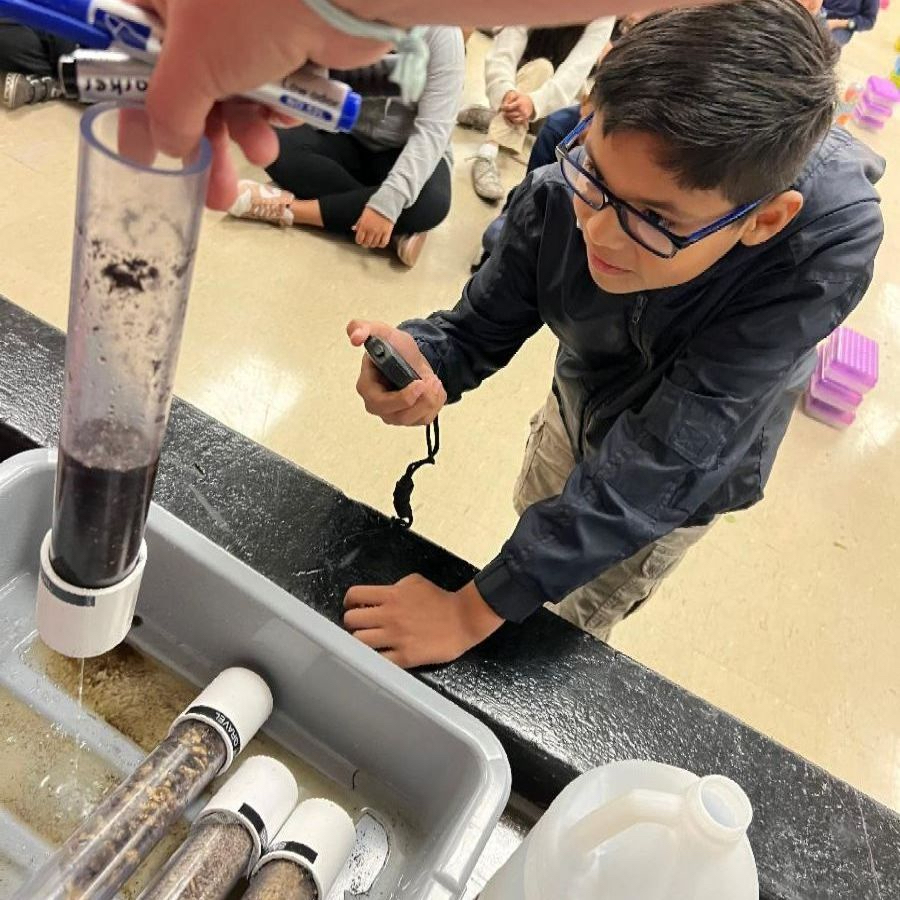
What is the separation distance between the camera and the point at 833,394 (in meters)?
2.22

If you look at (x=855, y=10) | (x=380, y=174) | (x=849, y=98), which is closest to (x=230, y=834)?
(x=380, y=174)

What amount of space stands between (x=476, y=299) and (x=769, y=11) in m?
0.46

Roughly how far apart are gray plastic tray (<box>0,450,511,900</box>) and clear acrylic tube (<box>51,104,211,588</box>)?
19 cm

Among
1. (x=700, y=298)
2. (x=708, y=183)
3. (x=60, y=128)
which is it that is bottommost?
(x=60, y=128)

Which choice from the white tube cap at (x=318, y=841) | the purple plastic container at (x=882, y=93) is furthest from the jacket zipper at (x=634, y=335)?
the purple plastic container at (x=882, y=93)

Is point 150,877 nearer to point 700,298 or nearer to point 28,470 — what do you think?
point 28,470

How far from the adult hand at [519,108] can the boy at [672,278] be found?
1818 mm

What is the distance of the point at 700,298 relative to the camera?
2.71ft

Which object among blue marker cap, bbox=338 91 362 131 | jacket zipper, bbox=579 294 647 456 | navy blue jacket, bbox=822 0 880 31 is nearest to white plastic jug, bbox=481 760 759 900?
blue marker cap, bbox=338 91 362 131

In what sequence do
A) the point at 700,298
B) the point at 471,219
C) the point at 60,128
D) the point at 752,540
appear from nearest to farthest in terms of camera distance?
the point at 700,298 → the point at 752,540 → the point at 60,128 → the point at 471,219

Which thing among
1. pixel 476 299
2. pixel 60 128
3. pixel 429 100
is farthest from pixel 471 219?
pixel 476 299

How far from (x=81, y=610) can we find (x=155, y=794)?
19 centimetres

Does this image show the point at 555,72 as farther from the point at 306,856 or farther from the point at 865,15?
the point at 306,856

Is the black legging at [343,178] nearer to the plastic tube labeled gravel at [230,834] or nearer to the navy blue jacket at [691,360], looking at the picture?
the navy blue jacket at [691,360]
